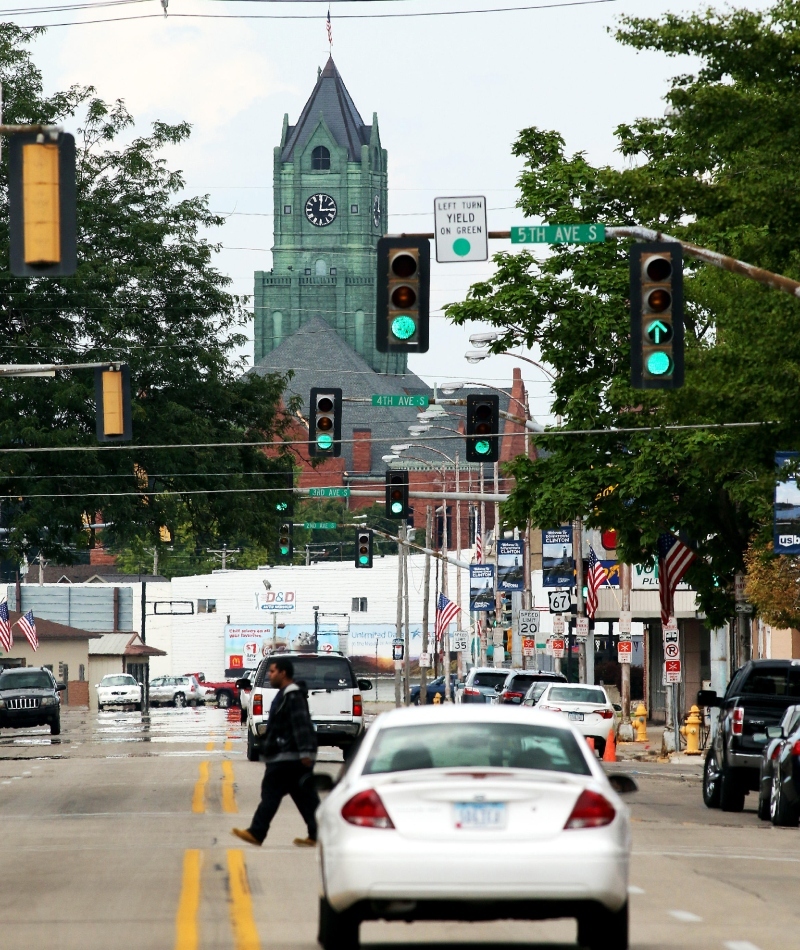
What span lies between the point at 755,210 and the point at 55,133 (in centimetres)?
1273

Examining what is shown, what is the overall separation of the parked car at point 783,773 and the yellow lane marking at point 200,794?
6.69 m

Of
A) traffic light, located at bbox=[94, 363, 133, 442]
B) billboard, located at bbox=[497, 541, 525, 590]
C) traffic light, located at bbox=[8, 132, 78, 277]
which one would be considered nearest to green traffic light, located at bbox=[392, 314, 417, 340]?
traffic light, located at bbox=[8, 132, 78, 277]

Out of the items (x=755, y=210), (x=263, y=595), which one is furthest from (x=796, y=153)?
(x=263, y=595)

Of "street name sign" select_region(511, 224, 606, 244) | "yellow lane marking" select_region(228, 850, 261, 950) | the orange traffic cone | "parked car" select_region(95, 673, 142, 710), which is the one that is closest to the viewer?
"yellow lane marking" select_region(228, 850, 261, 950)

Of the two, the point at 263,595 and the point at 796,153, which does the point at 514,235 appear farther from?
the point at 263,595

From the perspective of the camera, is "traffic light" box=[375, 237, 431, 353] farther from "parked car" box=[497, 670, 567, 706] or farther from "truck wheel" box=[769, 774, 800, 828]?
"parked car" box=[497, 670, 567, 706]

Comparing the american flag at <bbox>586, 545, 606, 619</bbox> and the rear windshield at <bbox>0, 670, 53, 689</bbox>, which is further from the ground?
the american flag at <bbox>586, 545, 606, 619</bbox>

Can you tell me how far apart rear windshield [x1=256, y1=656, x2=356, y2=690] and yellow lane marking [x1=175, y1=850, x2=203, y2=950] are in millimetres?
15093

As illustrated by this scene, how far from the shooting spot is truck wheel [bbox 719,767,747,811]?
24484 millimetres

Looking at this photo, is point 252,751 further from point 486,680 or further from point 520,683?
point 486,680

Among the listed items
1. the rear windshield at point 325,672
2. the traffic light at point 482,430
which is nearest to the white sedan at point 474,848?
the traffic light at point 482,430

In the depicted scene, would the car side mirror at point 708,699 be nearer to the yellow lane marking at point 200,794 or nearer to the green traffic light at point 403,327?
the yellow lane marking at point 200,794

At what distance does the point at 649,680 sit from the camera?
63875 mm

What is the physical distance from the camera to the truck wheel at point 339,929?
9.79 meters
